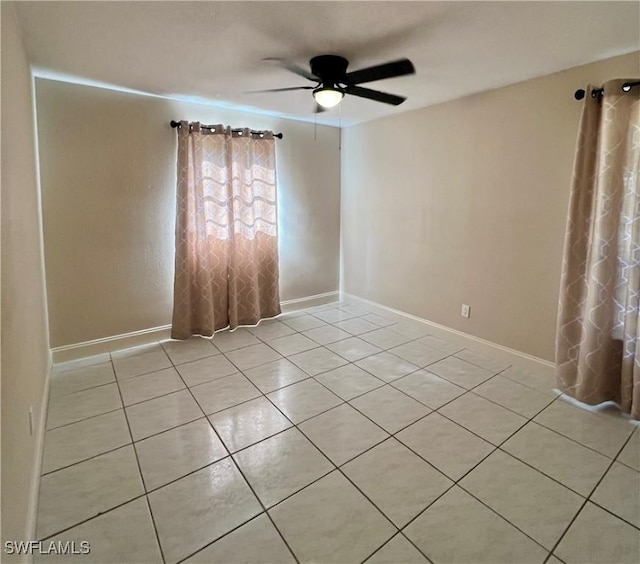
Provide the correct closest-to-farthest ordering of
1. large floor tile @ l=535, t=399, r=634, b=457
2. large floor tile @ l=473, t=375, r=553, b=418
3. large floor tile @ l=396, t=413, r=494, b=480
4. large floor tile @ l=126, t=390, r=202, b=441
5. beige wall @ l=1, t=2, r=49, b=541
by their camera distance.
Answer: beige wall @ l=1, t=2, r=49, b=541 < large floor tile @ l=396, t=413, r=494, b=480 < large floor tile @ l=535, t=399, r=634, b=457 < large floor tile @ l=126, t=390, r=202, b=441 < large floor tile @ l=473, t=375, r=553, b=418

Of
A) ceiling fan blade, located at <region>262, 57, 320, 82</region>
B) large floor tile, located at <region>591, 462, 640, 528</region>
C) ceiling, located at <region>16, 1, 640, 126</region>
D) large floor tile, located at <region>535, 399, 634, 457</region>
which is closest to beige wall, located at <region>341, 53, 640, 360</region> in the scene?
ceiling, located at <region>16, 1, 640, 126</region>

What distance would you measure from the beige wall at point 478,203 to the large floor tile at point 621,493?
1.05m

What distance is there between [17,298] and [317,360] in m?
2.09

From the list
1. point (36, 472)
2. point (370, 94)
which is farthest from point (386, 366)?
point (36, 472)

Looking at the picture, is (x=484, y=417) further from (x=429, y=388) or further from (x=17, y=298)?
(x=17, y=298)

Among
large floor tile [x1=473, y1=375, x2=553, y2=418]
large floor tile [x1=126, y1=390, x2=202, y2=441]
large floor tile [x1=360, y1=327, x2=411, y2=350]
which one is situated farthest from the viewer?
large floor tile [x1=360, y1=327, x2=411, y2=350]

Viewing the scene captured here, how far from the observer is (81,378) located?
272 centimetres

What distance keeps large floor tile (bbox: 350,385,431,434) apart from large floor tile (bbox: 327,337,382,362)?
0.60 metres

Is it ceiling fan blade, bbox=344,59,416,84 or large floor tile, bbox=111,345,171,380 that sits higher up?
ceiling fan blade, bbox=344,59,416,84

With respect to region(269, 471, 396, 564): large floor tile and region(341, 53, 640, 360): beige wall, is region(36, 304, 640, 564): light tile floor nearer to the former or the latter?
region(269, 471, 396, 564): large floor tile

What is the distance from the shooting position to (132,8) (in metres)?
1.70

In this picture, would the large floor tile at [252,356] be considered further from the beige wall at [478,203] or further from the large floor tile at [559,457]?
the large floor tile at [559,457]

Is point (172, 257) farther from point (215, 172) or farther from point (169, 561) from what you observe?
point (169, 561)

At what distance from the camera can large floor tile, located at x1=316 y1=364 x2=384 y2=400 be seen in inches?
100
